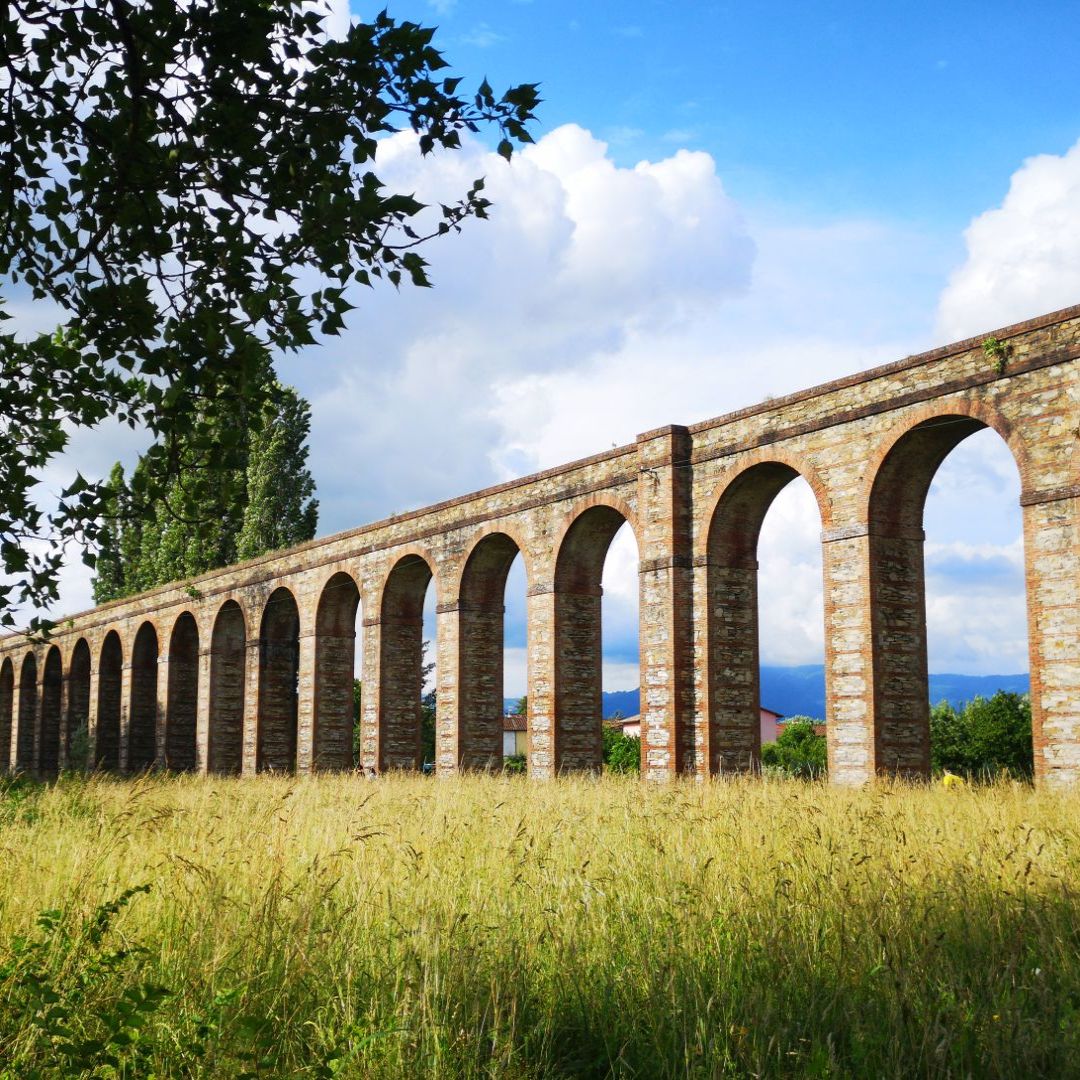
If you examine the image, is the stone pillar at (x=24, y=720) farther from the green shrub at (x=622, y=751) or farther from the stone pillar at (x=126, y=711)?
the green shrub at (x=622, y=751)

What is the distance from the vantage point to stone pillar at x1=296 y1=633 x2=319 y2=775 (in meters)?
28.7

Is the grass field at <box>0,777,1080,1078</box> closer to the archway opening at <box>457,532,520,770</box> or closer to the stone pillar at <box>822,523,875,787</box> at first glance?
the stone pillar at <box>822,523,875,787</box>

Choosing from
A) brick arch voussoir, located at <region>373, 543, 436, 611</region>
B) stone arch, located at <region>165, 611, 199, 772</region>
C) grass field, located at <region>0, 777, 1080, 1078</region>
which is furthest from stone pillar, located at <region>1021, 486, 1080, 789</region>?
stone arch, located at <region>165, 611, 199, 772</region>

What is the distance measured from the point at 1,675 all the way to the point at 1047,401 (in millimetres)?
45458

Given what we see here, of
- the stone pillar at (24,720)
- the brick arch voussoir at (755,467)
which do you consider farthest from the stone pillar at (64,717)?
the brick arch voussoir at (755,467)

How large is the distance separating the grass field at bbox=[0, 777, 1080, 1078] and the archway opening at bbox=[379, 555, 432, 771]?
62.1 ft

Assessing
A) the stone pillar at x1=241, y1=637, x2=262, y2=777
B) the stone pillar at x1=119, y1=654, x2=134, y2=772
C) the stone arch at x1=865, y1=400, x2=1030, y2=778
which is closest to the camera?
the stone arch at x1=865, y1=400, x2=1030, y2=778

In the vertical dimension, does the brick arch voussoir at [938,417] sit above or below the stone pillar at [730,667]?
above

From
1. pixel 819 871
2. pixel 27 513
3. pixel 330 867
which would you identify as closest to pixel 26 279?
pixel 27 513

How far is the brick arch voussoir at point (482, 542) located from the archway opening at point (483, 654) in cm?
7

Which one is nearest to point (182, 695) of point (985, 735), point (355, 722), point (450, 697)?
point (355, 722)

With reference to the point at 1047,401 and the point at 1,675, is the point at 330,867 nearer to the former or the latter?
the point at 1047,401

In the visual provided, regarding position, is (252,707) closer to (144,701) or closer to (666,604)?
(144,701)

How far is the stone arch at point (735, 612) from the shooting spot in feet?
62.0
